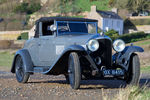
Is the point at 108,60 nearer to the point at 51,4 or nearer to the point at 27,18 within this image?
the point at 27,18

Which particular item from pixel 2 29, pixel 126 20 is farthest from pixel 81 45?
pixel 2 29

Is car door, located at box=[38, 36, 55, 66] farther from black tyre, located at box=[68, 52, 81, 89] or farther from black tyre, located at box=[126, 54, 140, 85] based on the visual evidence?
black tyre, located at box=[126, 54, 140, 85]

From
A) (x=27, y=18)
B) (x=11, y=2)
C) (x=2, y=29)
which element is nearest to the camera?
(x=2, y=29)

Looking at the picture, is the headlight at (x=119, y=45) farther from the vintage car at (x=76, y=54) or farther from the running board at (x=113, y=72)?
the running board at (x=113, y=72)

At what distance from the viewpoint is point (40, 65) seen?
12773 millimetres

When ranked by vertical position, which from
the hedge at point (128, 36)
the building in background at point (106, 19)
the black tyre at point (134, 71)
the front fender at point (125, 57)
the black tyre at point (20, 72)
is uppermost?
the front fender at point (125, 57)

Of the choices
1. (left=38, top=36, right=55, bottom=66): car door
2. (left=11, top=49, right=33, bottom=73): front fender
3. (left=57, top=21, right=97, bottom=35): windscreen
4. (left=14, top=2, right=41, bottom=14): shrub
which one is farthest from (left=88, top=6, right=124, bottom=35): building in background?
(left=38, top=36, right=55, bottom=66): car door

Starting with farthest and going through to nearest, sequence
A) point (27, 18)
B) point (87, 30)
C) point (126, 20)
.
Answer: point (27, 18)
point (126, 20)
point (87, 30)

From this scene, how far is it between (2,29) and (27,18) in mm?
8946

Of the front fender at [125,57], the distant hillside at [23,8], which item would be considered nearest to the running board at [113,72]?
the front fender at [125,57]

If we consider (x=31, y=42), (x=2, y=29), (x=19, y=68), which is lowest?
(x=2, y=29)

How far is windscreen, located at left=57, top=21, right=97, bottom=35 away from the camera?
12.2 meters

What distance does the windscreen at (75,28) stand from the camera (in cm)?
1218

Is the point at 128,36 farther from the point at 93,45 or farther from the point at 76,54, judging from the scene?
the point at 76,54
